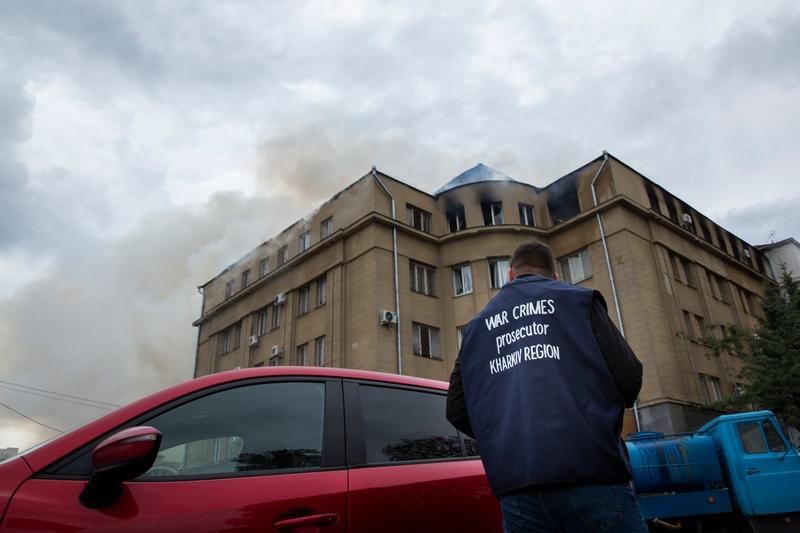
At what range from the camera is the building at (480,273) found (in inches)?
806

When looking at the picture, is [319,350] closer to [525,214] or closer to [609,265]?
[525,214]

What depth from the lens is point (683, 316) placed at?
73.0 feet

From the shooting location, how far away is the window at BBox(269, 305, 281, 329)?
26181 mm

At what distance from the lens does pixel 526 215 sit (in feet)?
81.6

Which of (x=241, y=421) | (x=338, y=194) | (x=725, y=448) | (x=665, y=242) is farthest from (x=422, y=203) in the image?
(x=241, y=421)

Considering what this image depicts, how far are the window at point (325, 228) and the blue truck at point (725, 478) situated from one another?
18484 millimetres

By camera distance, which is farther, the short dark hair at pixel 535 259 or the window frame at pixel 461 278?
the window frame at pixel 461 278

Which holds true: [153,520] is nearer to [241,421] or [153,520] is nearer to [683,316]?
[241,421]

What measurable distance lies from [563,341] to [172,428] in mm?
1639

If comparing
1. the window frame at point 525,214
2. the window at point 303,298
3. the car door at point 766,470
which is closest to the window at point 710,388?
the window frame at point 525,214

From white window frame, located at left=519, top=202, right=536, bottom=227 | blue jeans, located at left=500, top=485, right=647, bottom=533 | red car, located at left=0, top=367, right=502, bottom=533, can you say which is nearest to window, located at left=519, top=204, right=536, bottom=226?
white window frame, located at left=519, top=202, right=536, bottom=227

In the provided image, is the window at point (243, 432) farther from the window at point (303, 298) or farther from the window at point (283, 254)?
the window at point (283, 254)

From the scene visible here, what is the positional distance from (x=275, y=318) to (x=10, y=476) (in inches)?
988

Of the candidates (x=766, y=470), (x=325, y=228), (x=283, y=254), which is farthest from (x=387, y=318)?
(x=766, y=470)
